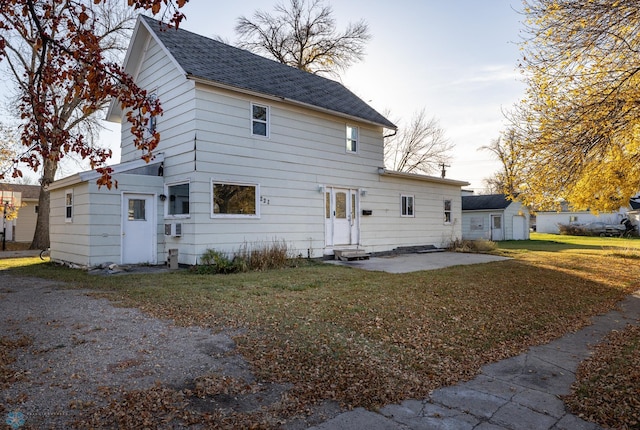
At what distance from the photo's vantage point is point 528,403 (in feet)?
11.0

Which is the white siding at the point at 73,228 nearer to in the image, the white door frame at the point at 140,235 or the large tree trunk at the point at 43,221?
the white door frame at the point at 140,235

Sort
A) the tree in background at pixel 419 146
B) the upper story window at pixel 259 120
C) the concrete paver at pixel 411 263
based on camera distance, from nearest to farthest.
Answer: the concrete paver at pixel 411 263 < the upper story window at pixel 259 120 < the tree in background at pixel 419 146

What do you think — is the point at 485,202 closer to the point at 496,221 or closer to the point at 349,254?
the point at 496,221

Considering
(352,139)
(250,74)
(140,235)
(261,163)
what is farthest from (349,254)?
(250,74)

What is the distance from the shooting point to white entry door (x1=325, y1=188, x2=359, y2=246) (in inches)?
536

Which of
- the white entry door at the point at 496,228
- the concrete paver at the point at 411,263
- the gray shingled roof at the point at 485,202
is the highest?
the gray shingled roof at the point at 485,202

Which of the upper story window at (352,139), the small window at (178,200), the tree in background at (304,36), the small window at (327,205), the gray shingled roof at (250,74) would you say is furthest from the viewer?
the tree in background at (304,36)

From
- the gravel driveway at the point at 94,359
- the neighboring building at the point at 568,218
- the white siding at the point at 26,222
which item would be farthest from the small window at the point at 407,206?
the neighboring building at the point at 568,218

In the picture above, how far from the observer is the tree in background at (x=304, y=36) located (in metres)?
24.2

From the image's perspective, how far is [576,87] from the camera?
8039 mm

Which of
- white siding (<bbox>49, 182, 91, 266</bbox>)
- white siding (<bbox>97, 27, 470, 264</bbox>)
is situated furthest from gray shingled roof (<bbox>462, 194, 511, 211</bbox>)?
white siding (<bbox>49, 182, 91, 266</bbox>)

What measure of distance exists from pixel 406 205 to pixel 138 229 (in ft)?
33.6

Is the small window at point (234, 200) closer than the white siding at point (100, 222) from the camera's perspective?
No

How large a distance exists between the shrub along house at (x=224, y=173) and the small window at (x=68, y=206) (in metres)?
0.05
